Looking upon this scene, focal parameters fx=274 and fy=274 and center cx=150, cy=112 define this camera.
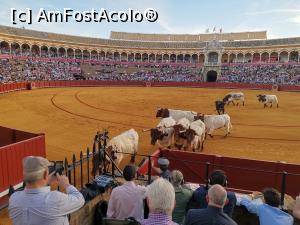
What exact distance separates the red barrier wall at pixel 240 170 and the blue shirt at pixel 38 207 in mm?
4758

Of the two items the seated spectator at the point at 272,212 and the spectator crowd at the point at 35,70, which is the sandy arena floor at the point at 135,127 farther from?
the spectator crowd at the point at 35,70

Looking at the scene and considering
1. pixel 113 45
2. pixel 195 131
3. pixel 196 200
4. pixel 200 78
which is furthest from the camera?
pixel 113 45

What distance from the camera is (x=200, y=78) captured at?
200 feet

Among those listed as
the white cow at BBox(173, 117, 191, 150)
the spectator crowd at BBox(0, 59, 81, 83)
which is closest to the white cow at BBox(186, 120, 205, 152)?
the white cow at BBox(173, 117, 191, 150)

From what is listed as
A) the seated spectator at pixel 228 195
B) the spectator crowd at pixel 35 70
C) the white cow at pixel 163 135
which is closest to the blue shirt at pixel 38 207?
the seated spectator at pixel 228 195

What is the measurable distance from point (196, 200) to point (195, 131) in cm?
665

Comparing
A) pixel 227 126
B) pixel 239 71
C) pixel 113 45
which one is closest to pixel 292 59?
pixel 239 71

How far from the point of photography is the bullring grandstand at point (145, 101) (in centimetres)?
748

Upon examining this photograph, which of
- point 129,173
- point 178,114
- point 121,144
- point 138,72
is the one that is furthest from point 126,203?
point 138,72

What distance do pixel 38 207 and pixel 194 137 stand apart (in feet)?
28.1

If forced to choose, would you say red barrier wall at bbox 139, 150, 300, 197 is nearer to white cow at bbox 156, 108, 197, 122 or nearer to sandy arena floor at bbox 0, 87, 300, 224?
sandy arena floor at bbox 0, 87, 300, 224

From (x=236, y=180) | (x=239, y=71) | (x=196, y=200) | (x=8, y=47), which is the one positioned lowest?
(x=236, y=180)

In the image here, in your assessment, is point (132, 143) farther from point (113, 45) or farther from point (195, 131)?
point (113, 45)

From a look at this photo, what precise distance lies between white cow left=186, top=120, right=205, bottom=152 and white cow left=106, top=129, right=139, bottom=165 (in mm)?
2078
